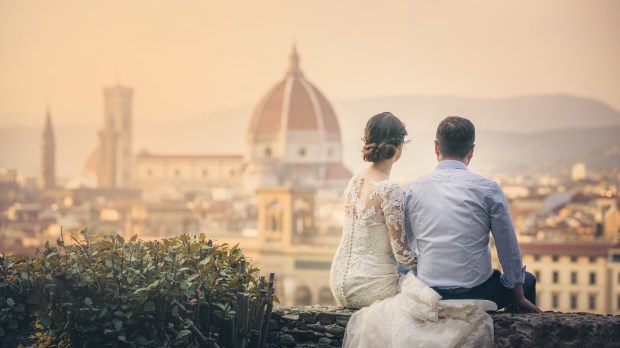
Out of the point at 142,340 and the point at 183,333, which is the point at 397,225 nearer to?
the point at 183,333

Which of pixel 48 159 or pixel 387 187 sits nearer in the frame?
pixel 387 187

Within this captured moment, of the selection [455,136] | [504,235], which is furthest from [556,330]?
[455,136]

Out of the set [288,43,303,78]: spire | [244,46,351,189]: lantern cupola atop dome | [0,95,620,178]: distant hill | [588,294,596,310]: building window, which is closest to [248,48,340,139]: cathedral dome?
[244,46,351,189]: lantern cupola atop dome

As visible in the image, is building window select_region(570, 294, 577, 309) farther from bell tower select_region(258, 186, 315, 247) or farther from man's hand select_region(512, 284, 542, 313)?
man's hand select_region(512, 284, 542, 313)

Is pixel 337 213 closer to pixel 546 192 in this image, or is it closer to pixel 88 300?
pixel 546 192

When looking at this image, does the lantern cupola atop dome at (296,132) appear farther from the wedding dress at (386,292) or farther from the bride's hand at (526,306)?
the bride's hand at (526,306)

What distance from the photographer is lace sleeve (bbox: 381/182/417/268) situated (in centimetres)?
409

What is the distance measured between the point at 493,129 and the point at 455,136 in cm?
7476

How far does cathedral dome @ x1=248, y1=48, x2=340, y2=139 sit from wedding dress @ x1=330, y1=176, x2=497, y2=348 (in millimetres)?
82495

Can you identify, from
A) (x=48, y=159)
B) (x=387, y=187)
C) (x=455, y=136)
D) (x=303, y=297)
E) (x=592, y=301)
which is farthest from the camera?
(x=48, y=159)

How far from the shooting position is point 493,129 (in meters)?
77.9

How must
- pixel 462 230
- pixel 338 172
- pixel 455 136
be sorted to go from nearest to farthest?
pixel 462 230 < pixel 455 136 < pixel 338 172

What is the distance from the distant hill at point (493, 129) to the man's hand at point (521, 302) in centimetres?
6179

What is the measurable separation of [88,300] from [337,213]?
65.1m
